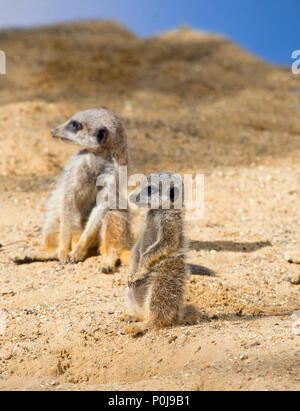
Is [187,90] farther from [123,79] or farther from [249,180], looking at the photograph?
[249,180]

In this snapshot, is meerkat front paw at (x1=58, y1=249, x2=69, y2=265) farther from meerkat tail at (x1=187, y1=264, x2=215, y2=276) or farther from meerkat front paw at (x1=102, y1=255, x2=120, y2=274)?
meerkat tail at (x1=187, y1=264, x2=215, y2=276)

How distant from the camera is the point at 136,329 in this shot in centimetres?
265

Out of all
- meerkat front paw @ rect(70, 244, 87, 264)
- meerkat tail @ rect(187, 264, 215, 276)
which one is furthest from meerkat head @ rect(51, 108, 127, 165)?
meerkat tail @ rect(187, 264, 215, 276)

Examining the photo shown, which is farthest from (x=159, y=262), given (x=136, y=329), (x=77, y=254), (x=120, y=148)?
(x=120, y=148)

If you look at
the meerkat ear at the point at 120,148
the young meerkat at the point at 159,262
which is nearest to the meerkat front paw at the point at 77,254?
the meerkat ear at the point at 120,148

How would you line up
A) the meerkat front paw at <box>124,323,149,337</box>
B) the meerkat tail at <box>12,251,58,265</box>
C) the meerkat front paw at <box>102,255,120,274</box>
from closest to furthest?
the meerkat front paw at <box>124,323,149,337</box> → the meerkat front paw at <box>102,255,120,274</box> → the meerkat tail at <box>12,251,58,265</box>

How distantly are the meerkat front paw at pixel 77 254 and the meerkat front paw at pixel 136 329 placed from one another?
131 cm

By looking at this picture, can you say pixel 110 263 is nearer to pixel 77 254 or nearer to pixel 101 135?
pixel 77 254

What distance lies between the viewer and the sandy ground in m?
2.36

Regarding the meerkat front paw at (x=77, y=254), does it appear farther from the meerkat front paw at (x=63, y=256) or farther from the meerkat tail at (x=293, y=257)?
the meerkat tail at (x=293, y=257)

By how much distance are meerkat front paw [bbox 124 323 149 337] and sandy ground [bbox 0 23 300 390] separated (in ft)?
0.14

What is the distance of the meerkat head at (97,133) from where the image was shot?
12.7 feet

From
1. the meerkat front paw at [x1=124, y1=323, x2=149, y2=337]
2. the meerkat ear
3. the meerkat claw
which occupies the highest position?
the meerkat ear

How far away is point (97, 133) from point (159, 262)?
57.5 inches
